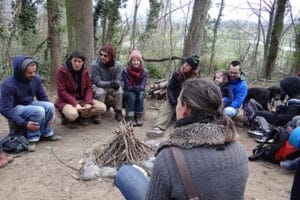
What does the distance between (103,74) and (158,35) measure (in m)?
7.74

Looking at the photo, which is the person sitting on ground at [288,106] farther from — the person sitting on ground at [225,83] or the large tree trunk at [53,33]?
the large tree trunk at [53,33]

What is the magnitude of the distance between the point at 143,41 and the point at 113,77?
23.6 feet

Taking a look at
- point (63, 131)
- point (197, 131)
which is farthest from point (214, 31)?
point (197, 131)

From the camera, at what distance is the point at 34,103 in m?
4.20

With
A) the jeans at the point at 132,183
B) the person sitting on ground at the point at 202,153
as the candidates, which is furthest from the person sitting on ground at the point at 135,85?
the person sitting on ground at the point at 202,153

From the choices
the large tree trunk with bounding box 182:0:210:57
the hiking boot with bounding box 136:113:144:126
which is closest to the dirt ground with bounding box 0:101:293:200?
the hiking boot with bounding box 136:113:144:126

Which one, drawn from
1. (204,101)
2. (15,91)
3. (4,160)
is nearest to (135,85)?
(15,91)

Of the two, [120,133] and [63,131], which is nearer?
[120,133]

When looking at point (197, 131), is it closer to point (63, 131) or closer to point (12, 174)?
point (12, 174)

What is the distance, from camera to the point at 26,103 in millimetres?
4113

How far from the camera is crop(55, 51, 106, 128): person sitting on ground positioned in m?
4.50

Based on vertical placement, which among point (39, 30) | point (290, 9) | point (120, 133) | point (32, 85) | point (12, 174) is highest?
point (290, 9)

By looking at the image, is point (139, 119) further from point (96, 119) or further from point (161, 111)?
point (96, 119)

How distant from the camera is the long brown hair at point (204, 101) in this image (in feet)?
4.88
